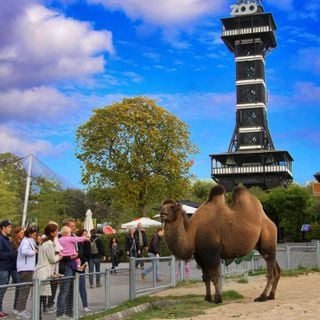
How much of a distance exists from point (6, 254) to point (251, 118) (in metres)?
88.2

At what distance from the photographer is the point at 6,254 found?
1185 cm

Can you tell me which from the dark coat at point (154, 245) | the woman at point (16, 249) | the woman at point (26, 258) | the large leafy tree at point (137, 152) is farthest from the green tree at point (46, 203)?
the woman at point (26, 258)

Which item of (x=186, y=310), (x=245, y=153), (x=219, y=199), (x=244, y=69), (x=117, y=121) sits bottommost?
(x=186, y=310)

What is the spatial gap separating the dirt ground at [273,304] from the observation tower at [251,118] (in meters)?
76.5

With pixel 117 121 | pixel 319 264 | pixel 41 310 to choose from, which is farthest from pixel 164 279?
pixel 117 121

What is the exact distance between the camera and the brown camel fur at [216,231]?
39.8 feet

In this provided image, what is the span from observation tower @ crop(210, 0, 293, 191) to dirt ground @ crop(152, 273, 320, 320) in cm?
7652

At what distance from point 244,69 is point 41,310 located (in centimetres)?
9005

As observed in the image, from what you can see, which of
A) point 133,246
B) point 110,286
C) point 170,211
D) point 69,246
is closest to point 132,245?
point 133,246

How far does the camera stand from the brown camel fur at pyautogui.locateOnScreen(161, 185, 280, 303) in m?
12.1

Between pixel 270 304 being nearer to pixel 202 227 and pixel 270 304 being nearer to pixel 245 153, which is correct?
pixel 202 227

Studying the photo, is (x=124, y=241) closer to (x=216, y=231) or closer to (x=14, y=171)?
(x=216, y=231)

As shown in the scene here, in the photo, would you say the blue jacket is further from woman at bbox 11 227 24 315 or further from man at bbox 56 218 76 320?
man at bbox 56 218 76 320

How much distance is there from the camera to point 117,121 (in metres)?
48.8
